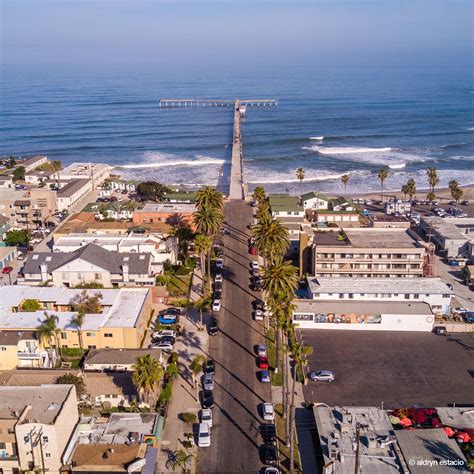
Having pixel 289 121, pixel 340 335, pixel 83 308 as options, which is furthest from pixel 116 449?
pixel 289 121

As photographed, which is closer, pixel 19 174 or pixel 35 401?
pixel 35 401

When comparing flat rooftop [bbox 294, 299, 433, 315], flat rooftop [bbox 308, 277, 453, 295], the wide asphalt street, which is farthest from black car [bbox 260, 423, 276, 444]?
flat rooftop [bbox 308, 277, 453, 295]

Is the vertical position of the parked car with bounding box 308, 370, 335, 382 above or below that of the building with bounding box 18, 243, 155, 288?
below

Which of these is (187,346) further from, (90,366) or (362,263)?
(362,263)

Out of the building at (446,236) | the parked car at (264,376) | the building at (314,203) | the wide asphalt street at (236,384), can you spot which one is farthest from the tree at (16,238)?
the building at (446,236)

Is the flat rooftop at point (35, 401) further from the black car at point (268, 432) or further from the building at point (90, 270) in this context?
the building at point (90, 270)

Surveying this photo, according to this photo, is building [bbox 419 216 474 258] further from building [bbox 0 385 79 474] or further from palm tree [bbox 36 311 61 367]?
building [bbox 0 385 79 474]

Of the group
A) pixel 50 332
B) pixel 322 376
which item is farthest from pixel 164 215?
pixel 322 376

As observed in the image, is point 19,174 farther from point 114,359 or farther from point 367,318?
point 367,318
